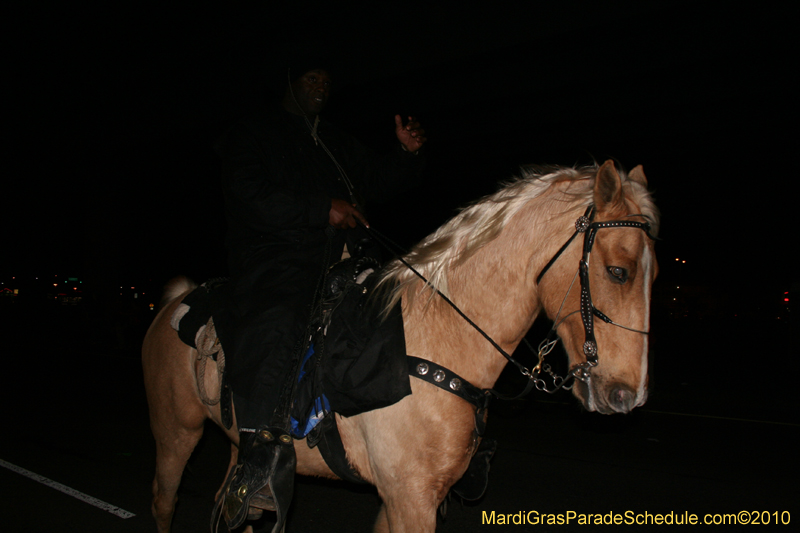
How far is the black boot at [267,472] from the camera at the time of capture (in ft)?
7.66

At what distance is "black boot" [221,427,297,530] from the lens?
7.66 ft

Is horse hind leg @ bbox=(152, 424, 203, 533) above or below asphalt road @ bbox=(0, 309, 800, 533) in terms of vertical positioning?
above

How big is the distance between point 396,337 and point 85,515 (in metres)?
4.03

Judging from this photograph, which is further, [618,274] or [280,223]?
[280,223]

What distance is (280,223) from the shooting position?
2.61 m

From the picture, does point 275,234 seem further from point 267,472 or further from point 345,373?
point 267,472

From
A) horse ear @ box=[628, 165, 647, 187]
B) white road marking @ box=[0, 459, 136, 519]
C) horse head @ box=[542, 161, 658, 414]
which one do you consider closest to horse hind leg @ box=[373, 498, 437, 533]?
horse head @ box=[542, 161, 658, 414]

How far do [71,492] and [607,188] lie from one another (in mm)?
5692

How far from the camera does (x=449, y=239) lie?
241 centimetres

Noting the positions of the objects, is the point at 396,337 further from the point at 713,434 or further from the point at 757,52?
the point at 757,52

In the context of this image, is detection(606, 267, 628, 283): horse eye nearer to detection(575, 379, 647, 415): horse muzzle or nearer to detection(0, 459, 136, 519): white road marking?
detection(575, 379, 647, 415): horse muzzle

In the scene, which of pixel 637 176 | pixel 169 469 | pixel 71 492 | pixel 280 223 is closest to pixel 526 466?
pixel 169 469

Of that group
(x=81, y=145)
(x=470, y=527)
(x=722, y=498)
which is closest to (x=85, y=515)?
(x=470, y=527)

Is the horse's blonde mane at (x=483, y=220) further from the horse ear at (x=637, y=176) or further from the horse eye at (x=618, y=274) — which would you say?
the horse eye at (x=618, y=274)
